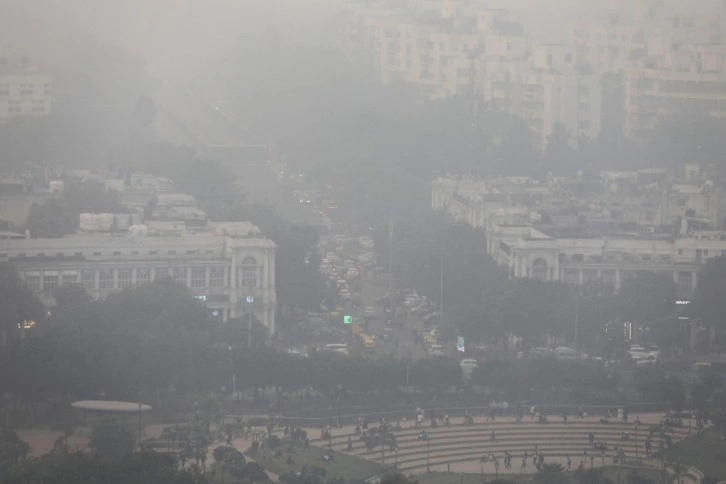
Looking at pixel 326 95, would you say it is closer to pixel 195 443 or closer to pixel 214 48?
pixel 214 48

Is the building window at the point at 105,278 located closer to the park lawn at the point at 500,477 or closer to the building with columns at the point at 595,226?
the building with columns at the point at 595,226

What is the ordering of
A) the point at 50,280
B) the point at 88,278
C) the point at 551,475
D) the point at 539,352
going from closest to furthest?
the point at 551,475 → the point at 539,352 → the point at 50,280 → the point at 88,278

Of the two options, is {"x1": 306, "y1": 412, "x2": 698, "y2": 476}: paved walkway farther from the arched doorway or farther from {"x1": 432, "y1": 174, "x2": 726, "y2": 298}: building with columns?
the arched doorway

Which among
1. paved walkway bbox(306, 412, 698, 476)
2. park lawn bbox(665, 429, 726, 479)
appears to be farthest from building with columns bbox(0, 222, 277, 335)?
park lawn bbox(665, 429, 726, 479)

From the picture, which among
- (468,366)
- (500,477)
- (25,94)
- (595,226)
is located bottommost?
(500,477)

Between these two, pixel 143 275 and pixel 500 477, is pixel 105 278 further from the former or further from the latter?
pixel 500 477

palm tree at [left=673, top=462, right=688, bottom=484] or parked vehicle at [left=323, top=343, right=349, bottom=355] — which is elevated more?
parked vehicle at [left=323, top=343, right=349, bottom=355]

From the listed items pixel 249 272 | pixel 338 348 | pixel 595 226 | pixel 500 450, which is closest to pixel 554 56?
pixel 595 226

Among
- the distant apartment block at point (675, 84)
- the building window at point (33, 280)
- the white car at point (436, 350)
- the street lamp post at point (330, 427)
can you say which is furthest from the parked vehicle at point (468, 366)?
the distant apartment block at point (675, 84)

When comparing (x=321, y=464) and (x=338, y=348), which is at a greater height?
(x=338, y=348)
